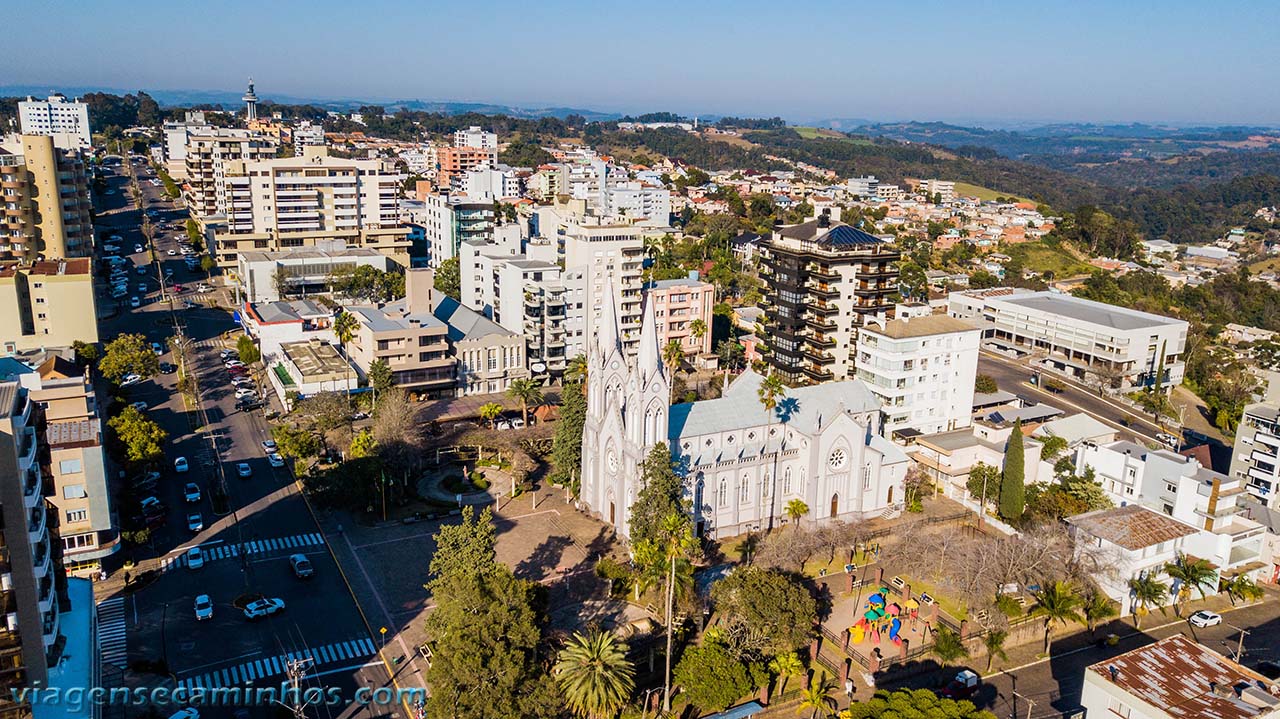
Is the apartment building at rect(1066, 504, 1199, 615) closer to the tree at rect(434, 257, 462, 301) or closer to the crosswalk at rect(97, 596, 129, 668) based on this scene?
the crosswalk at rect(97, 596, 129, 668)

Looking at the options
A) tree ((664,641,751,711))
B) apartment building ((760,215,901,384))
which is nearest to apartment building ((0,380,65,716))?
tree ((664,641,751,711))

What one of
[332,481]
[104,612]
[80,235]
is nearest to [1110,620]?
[332,481]

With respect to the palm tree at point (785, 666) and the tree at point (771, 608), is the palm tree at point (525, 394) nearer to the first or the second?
the tree at point (771, 608)

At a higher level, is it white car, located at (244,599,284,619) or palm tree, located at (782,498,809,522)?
palm tree, located at (782,498,809,522)

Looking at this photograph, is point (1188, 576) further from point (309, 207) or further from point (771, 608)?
point (309, 207)

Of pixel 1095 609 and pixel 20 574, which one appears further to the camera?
pixel 1095 609

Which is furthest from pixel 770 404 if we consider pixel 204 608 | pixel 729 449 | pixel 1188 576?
pixel 204 608

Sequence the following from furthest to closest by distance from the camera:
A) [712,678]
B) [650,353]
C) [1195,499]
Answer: [1195,499] < [650,353] < [712,678]
